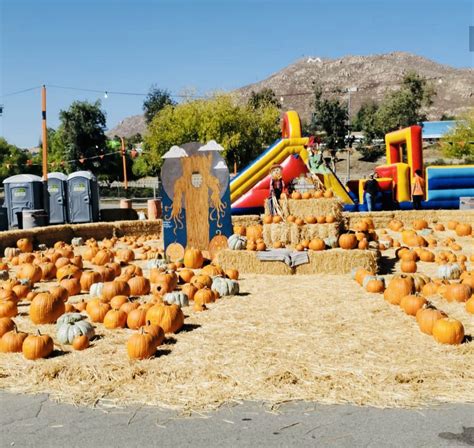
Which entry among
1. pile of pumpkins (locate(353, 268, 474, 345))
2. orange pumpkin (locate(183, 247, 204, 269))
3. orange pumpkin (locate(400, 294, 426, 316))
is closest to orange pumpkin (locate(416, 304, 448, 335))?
pile of pumpkins (locate(353, 268, 474, 345))

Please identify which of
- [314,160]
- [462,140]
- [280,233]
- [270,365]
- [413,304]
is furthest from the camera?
[462,140]

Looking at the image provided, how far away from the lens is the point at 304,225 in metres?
13.0

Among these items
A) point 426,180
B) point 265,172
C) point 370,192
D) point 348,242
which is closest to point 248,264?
point 348,242

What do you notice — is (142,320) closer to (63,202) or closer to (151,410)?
(151,410)

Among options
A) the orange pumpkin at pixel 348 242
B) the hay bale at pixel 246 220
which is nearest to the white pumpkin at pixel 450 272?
the orange pumpkin at pixel 348 242

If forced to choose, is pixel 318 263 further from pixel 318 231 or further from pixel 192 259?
pixel 192 259

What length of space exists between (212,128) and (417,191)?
2805 cm

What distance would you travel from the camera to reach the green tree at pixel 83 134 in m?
60.9

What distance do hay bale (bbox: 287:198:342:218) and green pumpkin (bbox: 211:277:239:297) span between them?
5323mm

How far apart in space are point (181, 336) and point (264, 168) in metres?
14.5

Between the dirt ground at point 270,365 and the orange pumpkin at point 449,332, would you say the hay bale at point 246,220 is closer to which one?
the dirt ground at point 270,365

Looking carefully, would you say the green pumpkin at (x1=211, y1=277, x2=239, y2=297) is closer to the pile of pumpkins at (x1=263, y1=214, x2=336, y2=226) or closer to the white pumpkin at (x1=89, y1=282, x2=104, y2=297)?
the white pumpkin at (x1=89, y1=282, x2=104, y2=297)

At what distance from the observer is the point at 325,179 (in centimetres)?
2006

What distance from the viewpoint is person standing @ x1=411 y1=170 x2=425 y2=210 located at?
1991 centimetres
